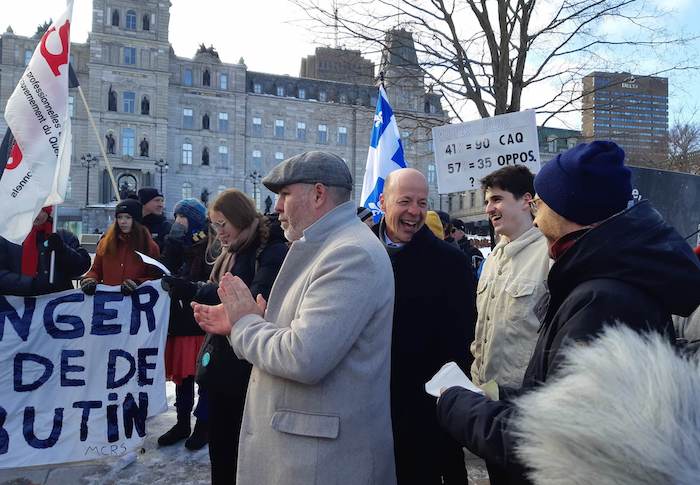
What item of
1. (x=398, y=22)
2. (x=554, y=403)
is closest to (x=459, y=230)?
(x=398, y=22)

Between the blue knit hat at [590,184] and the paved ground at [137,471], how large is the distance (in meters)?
3.03

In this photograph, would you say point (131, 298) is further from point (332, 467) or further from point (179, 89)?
point (179, 89)

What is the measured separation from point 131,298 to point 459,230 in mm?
6334

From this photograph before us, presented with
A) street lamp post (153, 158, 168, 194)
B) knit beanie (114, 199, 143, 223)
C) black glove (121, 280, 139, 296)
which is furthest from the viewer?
street lamp post (153, 158, 168, 194)

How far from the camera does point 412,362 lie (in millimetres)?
2656

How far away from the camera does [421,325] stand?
107 inches

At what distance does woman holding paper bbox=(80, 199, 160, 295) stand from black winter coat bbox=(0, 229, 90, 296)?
192 mm

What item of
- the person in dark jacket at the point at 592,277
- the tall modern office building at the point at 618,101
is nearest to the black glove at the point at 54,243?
the person in dark jacket at the point at 592,277

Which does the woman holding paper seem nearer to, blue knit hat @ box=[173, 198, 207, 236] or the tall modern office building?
blue knit hat @ box=[173, 198, 207, 236]

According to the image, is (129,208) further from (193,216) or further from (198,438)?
(198,438)

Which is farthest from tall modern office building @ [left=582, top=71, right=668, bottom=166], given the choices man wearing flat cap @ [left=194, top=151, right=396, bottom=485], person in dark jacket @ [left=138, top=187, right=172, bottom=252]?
man wearing flat cap @ [left=194, top=151, right=396, bottom=485]

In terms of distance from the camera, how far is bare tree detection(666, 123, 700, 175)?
68.8 feet

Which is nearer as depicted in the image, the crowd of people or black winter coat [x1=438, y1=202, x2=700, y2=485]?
the crowd of people

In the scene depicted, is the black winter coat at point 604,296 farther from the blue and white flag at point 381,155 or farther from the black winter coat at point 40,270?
the blue and white flag at point 381,155
